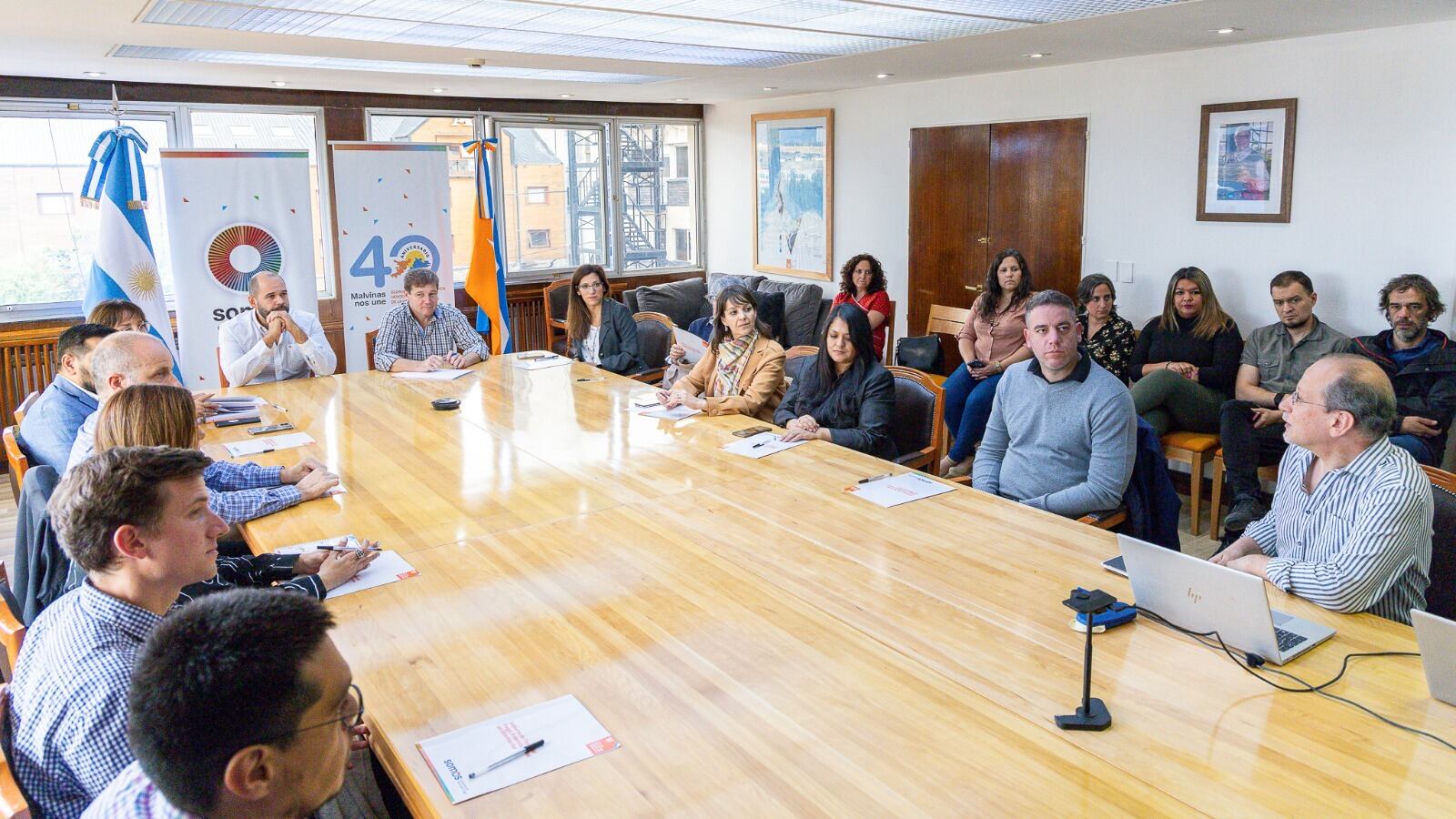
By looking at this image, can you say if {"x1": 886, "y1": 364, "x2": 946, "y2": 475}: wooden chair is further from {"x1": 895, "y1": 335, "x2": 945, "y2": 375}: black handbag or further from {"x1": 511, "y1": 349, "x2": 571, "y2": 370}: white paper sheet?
{"x1": 895, "y1": 335, "x2": 945, "y2": 375}: black handbag

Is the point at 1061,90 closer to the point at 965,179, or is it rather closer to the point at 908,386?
the point at 965,179

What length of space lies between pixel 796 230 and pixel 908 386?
175 inches

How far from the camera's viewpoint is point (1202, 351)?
539 cm

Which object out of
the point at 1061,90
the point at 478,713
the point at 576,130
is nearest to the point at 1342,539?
the point at 478,713

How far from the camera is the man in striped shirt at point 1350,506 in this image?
2.13 meters

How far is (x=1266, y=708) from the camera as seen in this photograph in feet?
5.82

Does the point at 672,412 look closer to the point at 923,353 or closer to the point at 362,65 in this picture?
the point at 923,353

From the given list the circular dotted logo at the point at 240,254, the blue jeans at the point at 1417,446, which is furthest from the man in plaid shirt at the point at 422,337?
the blue jeans at the point at 1417,446

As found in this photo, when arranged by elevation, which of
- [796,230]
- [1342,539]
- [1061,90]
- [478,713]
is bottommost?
[478,713]

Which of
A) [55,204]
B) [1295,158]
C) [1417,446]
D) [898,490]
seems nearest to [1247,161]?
[1295,158]

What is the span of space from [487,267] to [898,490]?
17.8ft

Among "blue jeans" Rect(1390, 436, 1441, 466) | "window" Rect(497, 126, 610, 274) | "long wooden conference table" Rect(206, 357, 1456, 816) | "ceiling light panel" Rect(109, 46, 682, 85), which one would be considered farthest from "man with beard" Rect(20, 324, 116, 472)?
"blue jeans" Rect(1390, 436, 1441, 466)

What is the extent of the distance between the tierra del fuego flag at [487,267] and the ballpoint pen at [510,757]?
6.37m

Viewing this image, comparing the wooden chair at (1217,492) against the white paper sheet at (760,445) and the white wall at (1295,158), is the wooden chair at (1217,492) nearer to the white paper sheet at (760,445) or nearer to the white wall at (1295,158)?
the white wall at (1295,158)
